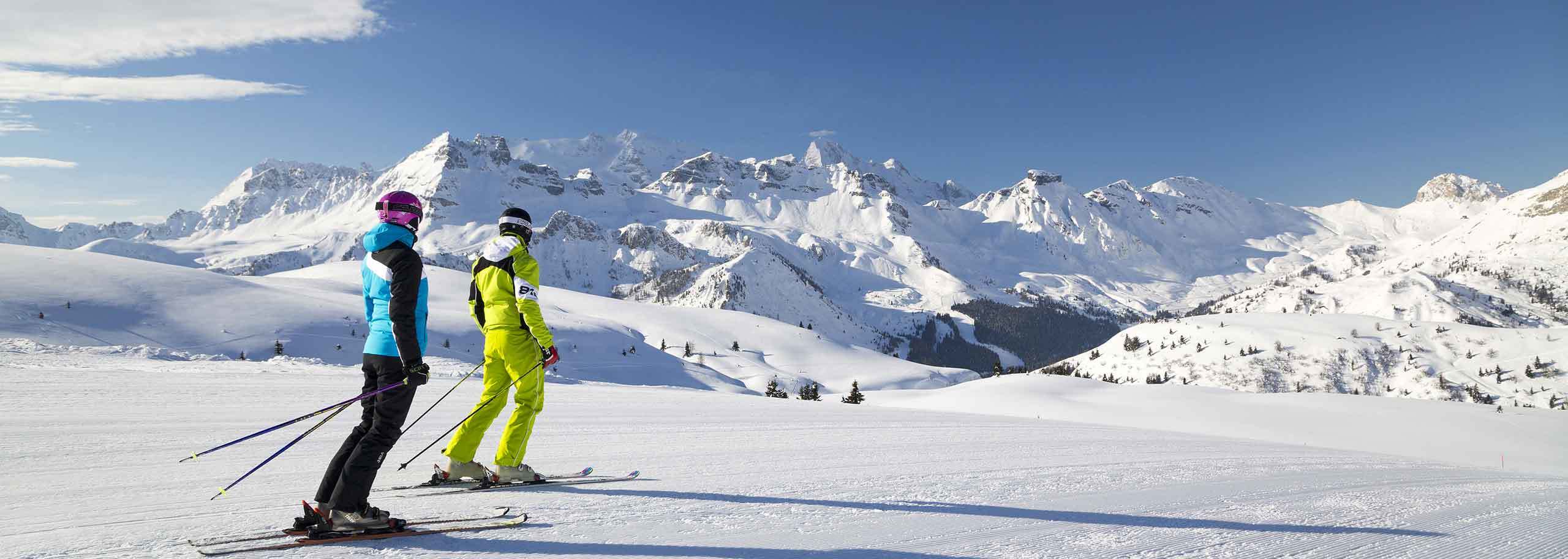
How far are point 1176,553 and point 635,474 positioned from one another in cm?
477

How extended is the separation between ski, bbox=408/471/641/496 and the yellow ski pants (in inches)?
8.2

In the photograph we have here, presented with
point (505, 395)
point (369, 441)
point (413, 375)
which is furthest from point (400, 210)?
point (505, 395)

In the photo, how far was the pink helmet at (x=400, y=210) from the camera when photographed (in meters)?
5.12

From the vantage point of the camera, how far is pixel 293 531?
4.45 metres

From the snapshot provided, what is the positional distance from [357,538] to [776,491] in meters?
3.34

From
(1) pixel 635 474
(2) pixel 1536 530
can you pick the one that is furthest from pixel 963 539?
(2) pixel 1536 530

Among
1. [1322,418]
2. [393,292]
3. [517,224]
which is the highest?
[517,224]

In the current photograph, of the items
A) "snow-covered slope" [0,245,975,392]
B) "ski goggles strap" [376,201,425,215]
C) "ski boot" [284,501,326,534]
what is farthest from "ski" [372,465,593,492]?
"snow-covered slope" [0,245,975,392]

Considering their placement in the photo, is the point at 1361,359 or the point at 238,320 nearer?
the point at 238,320

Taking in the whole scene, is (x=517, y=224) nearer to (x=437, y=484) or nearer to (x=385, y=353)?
(x=385, y=353)

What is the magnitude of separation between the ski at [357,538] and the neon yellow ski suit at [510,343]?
1.71 metres

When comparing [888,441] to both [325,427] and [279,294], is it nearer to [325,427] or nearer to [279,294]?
[325,427]

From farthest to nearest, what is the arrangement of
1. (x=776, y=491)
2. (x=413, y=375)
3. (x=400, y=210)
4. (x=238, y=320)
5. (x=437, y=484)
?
(x=238, y=320) < (x=776, y=491) < (x=437, y=484) < (x=400, y=210) < (x=413, y=375)

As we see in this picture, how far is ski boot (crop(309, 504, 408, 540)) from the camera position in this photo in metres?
4.43
